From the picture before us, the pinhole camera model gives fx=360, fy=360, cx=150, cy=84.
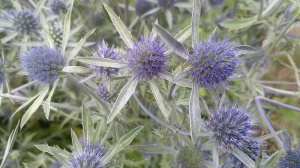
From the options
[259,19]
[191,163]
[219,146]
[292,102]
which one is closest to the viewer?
[219,146]

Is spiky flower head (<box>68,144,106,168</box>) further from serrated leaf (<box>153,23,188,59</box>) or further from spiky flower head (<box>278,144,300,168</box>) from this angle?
spiky flower head (<box>278,144,300,168</box>)

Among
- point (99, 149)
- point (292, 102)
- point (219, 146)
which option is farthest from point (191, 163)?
point (292, 102)

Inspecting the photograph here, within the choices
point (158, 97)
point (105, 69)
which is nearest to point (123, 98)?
point (158, 97)

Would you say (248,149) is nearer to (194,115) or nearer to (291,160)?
(291,160)

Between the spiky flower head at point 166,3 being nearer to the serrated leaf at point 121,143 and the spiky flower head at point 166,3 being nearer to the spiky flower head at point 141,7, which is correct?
the spiky flower head at point 141,7

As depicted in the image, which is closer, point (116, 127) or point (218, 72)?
point (218, 72)

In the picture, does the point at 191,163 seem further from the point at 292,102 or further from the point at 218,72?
the point at 292,102

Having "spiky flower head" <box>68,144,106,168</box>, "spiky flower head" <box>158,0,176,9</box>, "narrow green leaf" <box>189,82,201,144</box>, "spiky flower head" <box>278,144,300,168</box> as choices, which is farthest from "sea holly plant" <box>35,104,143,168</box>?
"spiky flower head" <box>158,0,176,9</box>

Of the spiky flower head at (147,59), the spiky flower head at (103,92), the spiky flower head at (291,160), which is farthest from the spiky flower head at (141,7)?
the spiky flower head at (291,160)

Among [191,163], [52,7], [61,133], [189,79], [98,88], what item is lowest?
[61,133]
